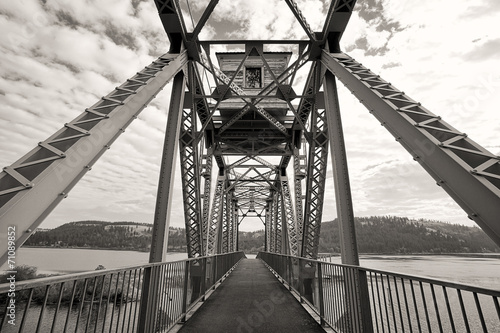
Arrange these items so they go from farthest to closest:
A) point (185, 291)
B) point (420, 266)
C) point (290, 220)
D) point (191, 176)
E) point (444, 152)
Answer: point (420, 266)
point (290, 220)
point (191, 176)
point (185, 291)
point (444, 152)

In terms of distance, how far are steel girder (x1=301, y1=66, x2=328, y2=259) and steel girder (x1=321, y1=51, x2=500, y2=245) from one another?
12.2 ft

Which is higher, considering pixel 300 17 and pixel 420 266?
pixel 300 17

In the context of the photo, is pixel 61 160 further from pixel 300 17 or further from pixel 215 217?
pixel 215 217

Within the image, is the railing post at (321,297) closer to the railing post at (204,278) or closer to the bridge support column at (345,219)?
the bridge support column at (345,219)

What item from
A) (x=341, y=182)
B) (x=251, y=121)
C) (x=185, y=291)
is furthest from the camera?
(x=251, y=121)

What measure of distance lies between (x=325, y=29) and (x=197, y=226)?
7.95 meters

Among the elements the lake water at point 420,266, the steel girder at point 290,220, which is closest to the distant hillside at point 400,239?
the lake water at point 420,266

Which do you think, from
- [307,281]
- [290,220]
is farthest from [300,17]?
[290,220]

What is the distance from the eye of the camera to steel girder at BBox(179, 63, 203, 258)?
8.97 meters

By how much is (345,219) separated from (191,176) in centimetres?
584

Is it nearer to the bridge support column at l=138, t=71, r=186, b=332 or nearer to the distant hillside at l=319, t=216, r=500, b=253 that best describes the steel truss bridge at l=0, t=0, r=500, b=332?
the bridge support column at l=138, t=71, r=186, b=332

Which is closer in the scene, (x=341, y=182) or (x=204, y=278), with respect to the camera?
(x=341, y=182)

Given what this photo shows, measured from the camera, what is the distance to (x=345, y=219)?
215 inches

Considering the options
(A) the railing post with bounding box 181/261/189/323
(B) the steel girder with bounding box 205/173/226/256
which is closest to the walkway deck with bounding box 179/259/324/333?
(A) the railing post with bounding box 181/261/189/323
